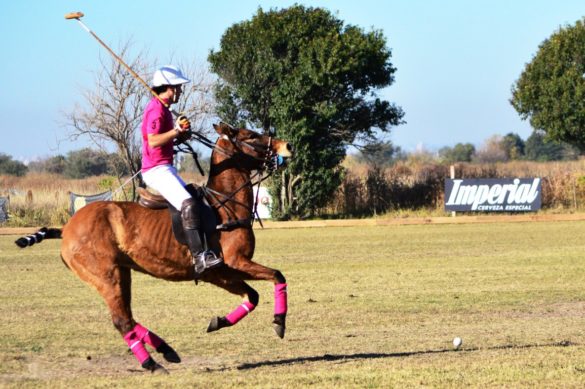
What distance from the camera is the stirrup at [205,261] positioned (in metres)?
9.26

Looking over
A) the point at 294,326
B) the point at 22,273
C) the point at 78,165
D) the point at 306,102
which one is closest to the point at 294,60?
the point at 306,102

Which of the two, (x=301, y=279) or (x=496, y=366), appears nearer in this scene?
(x=496, y=366)

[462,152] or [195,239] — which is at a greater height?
[462,152]

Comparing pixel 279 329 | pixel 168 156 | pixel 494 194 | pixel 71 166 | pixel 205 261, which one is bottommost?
pixel 279 329

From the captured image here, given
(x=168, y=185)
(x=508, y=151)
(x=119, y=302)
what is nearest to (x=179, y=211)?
(x=168, y=185)

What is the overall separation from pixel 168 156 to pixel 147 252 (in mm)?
948

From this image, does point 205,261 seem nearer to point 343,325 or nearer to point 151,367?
point 151,367

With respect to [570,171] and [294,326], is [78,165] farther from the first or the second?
[294,326]

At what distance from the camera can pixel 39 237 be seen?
31.6 ft

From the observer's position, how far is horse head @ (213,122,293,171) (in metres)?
10.0

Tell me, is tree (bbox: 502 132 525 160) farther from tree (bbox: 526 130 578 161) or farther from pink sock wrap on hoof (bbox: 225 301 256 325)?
pink sock wrap on hoof (bbox: 225 301 256 325)

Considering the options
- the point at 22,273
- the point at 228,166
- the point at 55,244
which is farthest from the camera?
the point at 55,244

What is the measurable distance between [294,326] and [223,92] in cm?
2798

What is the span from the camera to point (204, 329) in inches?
482
